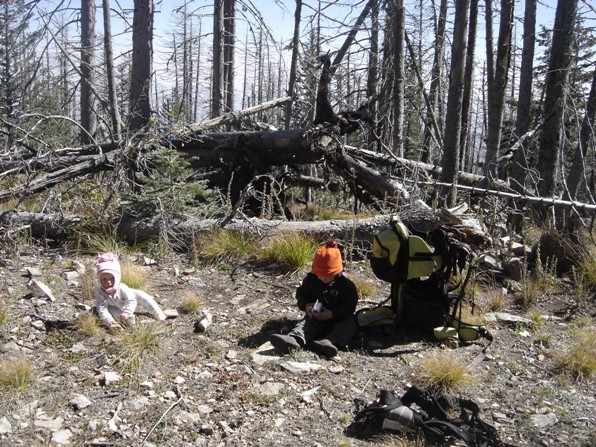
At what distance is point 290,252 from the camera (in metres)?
5.90

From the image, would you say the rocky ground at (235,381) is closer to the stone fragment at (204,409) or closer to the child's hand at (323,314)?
the stone fragment at (204,409)

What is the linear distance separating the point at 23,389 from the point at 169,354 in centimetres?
105

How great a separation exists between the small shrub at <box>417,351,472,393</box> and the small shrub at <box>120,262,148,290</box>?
2935 millimetres

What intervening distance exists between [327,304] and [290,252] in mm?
1581

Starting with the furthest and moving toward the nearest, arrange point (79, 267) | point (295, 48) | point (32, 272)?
point (295, 48) < point (79, 267) < point (32, 272)

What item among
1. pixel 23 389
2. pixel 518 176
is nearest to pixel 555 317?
pixel 23 389

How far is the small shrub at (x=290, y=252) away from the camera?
588cm

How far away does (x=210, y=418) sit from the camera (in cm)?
321

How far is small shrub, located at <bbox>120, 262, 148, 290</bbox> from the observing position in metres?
5.03

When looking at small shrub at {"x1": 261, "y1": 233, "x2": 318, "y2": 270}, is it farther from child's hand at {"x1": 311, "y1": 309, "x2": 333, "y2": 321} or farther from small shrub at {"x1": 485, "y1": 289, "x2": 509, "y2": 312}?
small shrub at {"x1": 485, "y1": 289, "x2": 509, "y2": 312}

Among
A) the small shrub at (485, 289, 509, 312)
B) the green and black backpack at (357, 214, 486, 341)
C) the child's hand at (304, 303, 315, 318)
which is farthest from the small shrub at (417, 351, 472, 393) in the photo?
the small shrub at (485, 289, 509, 312)

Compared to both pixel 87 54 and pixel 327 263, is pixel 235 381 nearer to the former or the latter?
pixel 327 263

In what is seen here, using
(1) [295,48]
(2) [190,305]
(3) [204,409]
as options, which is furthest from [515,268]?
(1) [295,48]

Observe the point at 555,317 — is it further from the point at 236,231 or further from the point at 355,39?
the point at 355,39
